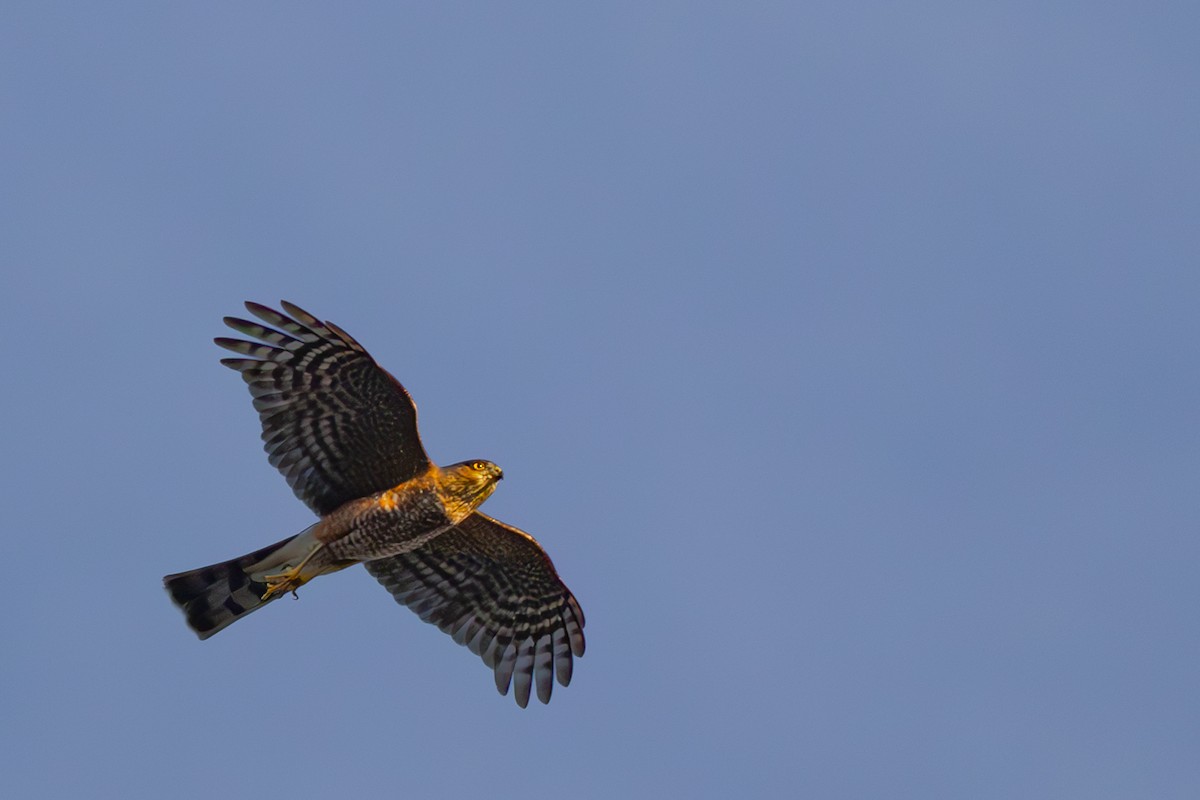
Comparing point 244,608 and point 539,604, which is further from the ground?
point 539,604

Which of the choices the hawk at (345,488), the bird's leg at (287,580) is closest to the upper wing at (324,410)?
the hawk at (345,488)

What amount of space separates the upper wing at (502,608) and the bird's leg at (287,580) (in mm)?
1247

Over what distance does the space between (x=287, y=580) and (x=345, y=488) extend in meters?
0.95

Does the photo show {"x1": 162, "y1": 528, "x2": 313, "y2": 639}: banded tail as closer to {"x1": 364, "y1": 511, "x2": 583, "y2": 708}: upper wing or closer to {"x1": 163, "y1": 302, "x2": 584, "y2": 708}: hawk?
{"x1": 163, "y1": 302, "x2": 584, "y2": 708}: hawk

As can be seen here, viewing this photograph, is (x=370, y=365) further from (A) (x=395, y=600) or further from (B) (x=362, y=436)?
(A) (x=395, y=600)

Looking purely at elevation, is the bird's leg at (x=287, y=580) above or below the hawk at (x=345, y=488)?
below

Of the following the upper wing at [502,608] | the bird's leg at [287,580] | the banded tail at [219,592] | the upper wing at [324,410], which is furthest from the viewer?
the upper wing at [502,608]

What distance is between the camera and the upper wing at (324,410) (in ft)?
55.7

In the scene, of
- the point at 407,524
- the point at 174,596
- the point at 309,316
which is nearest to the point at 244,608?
the point at 174,596

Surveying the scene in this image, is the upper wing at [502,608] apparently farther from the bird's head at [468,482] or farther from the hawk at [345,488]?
the bird's head at [468,482]

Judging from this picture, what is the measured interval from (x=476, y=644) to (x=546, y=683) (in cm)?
76

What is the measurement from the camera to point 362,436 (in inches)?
685

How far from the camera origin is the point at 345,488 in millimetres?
17609

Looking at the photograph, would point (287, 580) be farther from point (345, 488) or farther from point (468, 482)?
point (468, 482)
